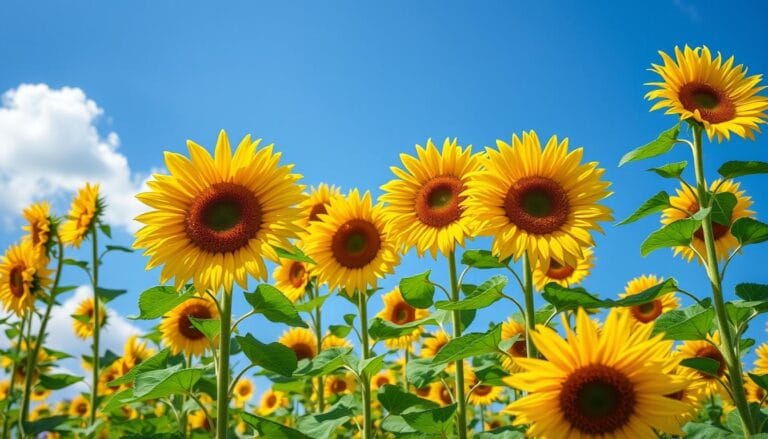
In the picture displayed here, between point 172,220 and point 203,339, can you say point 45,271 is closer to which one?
point 203,339

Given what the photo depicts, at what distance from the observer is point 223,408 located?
385cm

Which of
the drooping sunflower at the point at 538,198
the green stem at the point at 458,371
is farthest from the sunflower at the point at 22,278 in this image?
the drooping sunflower at the point at 538,198

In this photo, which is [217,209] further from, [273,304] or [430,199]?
[430,199]

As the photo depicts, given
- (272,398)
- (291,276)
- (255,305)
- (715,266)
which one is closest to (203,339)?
(291,276)

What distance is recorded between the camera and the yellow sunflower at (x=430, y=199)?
16.5ft

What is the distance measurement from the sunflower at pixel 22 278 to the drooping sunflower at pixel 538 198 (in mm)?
5864

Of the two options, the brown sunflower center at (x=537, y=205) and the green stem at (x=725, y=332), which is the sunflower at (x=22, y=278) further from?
the green stem at (x=725, y=332)

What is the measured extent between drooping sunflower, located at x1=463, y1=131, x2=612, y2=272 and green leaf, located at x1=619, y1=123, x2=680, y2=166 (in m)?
0.23

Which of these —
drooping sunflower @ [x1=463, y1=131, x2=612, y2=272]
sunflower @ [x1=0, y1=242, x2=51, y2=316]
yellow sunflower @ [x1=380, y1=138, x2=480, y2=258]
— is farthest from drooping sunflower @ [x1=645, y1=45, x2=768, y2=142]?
sunflower @ [x1=0, y1=242, x2=51, y2=316]

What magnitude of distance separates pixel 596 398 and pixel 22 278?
722 cm

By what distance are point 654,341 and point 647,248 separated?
1.59 meters

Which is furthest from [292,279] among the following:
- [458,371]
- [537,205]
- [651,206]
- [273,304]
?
[651,206]

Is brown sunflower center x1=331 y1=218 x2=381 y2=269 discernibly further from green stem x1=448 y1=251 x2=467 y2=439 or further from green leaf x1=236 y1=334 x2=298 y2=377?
green leaf x1=236 y1=334 x2=298 y2=377

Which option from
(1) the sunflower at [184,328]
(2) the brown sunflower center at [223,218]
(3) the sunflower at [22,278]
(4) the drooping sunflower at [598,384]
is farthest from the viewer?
(3) the sunflower at [22,278]
